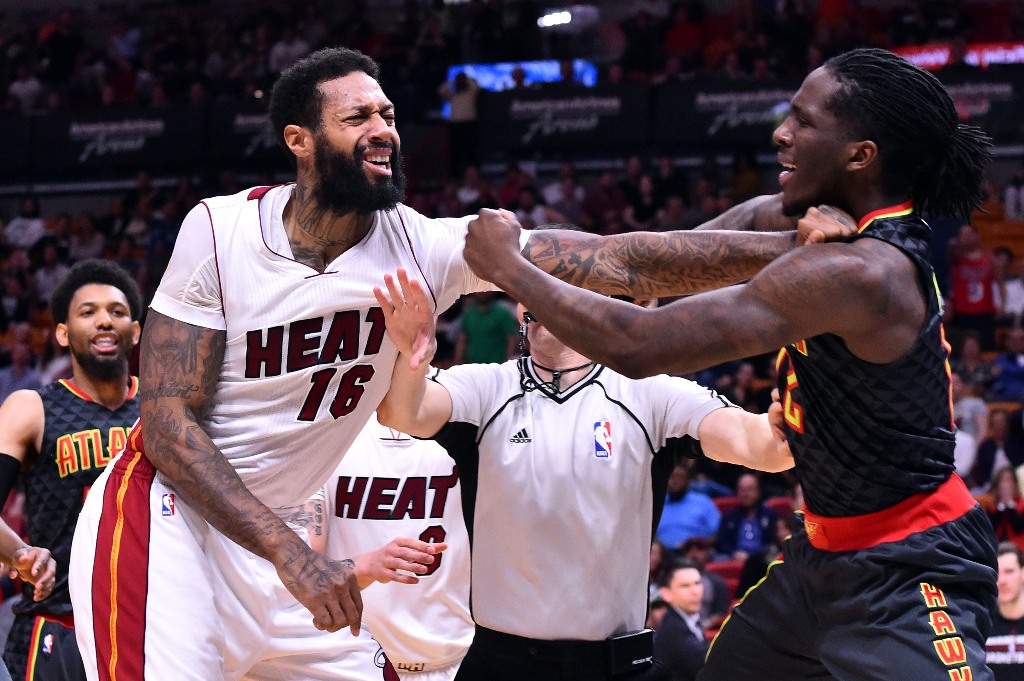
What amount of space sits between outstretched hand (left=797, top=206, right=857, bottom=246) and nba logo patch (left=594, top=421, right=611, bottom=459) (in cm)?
133

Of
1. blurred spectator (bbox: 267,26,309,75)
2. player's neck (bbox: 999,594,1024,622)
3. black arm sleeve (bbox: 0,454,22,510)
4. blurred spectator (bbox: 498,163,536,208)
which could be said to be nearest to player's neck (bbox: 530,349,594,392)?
black arm sleeve (bbox: 0,454,22,510)

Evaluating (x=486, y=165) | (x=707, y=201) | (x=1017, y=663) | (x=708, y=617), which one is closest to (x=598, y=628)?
(x=1017, y=663)

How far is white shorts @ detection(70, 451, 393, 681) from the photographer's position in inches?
149

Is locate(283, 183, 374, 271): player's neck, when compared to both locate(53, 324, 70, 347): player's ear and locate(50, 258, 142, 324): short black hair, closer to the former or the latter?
locate(50, 258, 142, 324): short black hair

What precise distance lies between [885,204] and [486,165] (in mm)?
13770

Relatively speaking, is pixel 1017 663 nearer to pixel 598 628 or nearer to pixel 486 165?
pixel 598 628

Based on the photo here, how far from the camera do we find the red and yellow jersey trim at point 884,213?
365 cm

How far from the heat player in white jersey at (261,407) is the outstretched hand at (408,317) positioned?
18 cm

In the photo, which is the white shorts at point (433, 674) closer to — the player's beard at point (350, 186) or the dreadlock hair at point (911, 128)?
the player's beard at point (350, 186)

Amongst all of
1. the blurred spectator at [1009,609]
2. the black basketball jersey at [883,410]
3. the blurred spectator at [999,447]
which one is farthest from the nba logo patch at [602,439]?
the blurred spectator at [999,447]

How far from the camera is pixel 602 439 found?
4766 millimetres

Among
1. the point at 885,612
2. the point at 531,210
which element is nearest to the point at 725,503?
the point at 531,210

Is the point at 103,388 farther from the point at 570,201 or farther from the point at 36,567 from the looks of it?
the point at 570,201

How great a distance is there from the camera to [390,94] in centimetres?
1794
